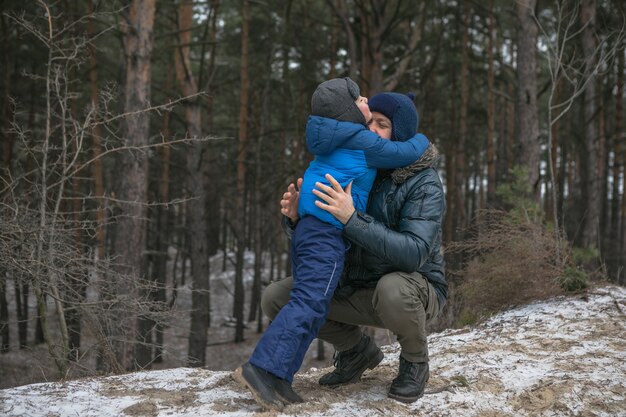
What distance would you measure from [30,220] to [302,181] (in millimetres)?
2343

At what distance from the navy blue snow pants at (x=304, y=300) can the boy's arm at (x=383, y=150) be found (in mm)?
414

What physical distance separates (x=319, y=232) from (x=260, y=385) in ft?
2.56

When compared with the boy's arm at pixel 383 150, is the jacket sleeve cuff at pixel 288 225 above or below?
below

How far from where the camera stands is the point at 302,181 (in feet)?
10.4

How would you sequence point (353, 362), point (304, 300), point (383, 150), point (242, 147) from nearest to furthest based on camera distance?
point (304, 300) < point (383, 150) < point (353, 362) < point (242, 147)

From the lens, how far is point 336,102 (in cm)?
297

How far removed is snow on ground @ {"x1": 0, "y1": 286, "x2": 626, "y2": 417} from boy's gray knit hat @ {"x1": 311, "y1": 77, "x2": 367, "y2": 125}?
57.4 inches

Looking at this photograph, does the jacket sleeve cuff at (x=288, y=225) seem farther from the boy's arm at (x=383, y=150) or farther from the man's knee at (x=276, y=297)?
the boy's arm at (x=383, y=150)

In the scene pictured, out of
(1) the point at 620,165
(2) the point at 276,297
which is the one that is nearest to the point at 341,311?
(2) the point at 276,297

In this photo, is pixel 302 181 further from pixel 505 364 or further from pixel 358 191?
pixel 505 364

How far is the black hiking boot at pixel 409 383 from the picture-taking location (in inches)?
121

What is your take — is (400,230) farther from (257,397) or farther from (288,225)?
(257,397)

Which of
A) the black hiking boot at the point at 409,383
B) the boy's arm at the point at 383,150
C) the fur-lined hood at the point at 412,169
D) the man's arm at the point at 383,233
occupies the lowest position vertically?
the black hiking boot at the point at 409,383

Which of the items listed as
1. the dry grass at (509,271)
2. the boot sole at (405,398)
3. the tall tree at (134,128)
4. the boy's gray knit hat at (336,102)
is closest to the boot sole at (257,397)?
the boot sole at (405,398)
